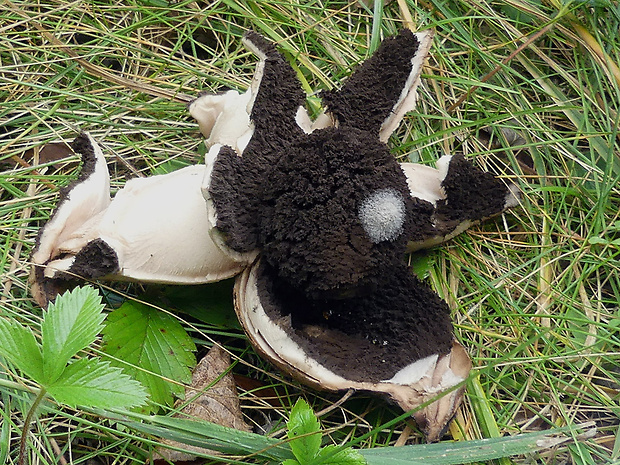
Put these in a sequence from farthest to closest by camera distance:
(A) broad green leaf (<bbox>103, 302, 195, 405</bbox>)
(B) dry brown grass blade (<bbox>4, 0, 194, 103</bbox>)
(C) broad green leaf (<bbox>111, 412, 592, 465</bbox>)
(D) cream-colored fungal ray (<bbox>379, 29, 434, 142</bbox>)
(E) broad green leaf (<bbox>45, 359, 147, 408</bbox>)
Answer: (B) dry brown grass blade (<bbox>4, 0, 194, 103</bbox>)
(D) cream-colored fungal ray (<bbox>379, 29, 434, 142</bbox>)
(A) broad green leaf (<bbox>103, 302, 195, 405</bbox>)
(C) broad green leaf (<bbox>111, 412, 592, 465</bbox>)
(E) broad green leaf (<bbox>45, 359, 147, 408</bbox>)

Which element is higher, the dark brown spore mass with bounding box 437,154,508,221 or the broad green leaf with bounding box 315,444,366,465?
the dark brown spore mass with bounding box 437,154,508,221

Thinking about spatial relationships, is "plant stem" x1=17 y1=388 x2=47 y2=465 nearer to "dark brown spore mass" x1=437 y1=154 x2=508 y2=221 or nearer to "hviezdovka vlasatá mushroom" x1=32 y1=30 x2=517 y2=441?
"hviezdovka vlasatá mushroom" x1=32 y1=30 x2=517 y2=441

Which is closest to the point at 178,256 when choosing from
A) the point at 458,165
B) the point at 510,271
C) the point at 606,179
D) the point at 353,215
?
the point at 353,215

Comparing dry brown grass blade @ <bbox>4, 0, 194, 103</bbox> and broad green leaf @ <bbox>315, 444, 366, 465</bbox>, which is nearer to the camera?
broad green leaf @ <bbox>315, 444, 366, 465</bbox>

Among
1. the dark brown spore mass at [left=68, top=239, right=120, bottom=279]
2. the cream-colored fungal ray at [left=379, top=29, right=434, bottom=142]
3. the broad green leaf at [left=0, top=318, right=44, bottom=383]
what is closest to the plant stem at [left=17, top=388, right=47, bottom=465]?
the broad green leaf at [left=0, top=318, right=44, bottom=383]

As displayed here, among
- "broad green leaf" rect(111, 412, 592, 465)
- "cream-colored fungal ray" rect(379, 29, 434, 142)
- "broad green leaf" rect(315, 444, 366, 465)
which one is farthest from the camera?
"cream-colored fungal ray" rect(379, 29, 434, 142)

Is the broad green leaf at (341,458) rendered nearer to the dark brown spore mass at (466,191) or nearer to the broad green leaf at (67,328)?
the broad green leaf at (67,328)

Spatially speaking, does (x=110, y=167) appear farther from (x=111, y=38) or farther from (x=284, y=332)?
(x=284, y=332)
